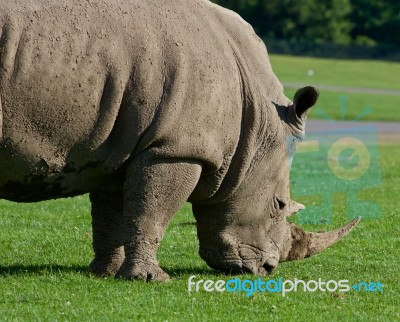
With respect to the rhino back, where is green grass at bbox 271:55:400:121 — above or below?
below

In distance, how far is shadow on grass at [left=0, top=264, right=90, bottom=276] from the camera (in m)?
9.43

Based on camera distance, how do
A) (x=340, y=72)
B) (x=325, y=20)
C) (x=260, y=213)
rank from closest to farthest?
(x=260, y=213)
(x=340, y=72)
(x=325, y=20)

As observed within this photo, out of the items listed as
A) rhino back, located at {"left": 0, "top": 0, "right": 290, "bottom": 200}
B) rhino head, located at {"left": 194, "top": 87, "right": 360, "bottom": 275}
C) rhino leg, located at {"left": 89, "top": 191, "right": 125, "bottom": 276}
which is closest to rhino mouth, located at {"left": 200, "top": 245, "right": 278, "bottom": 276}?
rhino head, located at {"left": 194, "top": 87, "right": 360, "bottom": 275}

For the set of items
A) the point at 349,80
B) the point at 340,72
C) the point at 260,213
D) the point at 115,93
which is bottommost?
the point at 340,72

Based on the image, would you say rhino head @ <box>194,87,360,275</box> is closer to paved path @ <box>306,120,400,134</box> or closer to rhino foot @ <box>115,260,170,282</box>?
rhino foot @ <box>115,260,170,282</box>

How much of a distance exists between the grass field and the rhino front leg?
189mm

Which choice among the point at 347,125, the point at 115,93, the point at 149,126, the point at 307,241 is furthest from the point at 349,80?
the point at 115,93

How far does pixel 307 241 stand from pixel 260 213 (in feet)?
1.97

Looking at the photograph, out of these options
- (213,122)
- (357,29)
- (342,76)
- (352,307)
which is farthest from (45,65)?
(357,29)

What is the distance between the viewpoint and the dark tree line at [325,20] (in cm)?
8150

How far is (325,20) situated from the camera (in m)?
84.0

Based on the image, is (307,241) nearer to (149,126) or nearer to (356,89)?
(149,126)

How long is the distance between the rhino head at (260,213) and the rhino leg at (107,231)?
0.70 meters

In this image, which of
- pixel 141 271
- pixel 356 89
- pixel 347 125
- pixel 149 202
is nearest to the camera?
pixel 149 202
